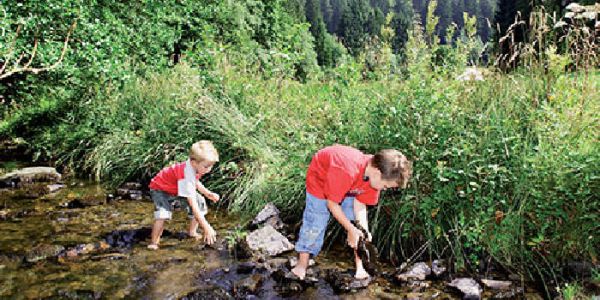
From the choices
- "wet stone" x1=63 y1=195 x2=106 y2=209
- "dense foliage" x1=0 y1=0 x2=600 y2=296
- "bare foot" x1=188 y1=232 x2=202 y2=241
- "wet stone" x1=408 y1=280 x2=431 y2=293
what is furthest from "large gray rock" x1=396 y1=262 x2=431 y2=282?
"wet stone" x1=63 y1=195 x2=106 y2=209

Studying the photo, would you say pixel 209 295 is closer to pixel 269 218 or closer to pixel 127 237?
pixel 269 218

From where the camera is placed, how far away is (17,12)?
8.18 metres

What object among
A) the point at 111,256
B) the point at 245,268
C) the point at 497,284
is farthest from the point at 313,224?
the point at 111,256

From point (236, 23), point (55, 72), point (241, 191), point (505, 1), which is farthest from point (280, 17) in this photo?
point (505, 1)

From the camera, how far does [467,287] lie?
→ 155 inches

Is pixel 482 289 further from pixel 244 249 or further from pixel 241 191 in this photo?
pixel 241 191

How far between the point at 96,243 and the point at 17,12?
533 centimetres

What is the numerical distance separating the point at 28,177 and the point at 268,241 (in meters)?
4.86

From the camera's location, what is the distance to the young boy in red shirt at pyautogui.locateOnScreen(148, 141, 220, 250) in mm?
4621

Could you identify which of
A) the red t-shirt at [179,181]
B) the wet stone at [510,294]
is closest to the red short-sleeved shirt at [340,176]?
the wet stone at [510,294]

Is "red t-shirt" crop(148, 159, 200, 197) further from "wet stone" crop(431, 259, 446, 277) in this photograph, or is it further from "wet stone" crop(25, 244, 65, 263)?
"wet stone" crop(431, 259, 446, 277)

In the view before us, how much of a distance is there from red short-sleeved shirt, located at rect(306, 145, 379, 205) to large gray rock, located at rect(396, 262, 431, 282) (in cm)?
74

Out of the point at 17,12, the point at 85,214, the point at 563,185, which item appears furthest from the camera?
the point at 17,12

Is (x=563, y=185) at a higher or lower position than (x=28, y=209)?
higher
